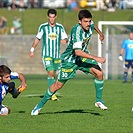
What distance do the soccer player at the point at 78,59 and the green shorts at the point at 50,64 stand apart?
12.9 feet

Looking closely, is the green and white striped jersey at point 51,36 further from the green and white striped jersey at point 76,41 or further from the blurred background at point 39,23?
the blurred background at point 39,23

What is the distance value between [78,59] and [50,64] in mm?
4143

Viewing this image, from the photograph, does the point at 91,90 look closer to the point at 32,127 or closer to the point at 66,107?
the point at 66,107

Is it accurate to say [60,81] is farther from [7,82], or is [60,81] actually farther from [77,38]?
[7,82]

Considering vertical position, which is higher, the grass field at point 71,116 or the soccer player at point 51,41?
the soccer player at point 51,41

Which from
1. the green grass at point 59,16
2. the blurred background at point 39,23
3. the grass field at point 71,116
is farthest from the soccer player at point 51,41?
the green grass at point 59,16

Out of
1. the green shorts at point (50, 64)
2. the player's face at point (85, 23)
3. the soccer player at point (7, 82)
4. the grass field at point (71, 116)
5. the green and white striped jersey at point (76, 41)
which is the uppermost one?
the player's face at point (85, 23)

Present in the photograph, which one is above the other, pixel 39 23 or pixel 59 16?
pixel 59 16

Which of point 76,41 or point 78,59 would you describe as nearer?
point 76,41

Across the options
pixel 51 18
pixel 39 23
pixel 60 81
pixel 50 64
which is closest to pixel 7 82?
pixel 60 81

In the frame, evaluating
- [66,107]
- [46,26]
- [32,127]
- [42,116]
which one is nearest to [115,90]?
[46,26]

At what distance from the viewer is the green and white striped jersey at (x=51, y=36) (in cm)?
1625

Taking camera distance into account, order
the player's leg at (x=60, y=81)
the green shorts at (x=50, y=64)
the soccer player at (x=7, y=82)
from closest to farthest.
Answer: the soccer player at (x=7, y=82) → the player's leg at (x=60, y=81) → the green shorts at (x=50, y=64)

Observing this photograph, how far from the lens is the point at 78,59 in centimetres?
1202
